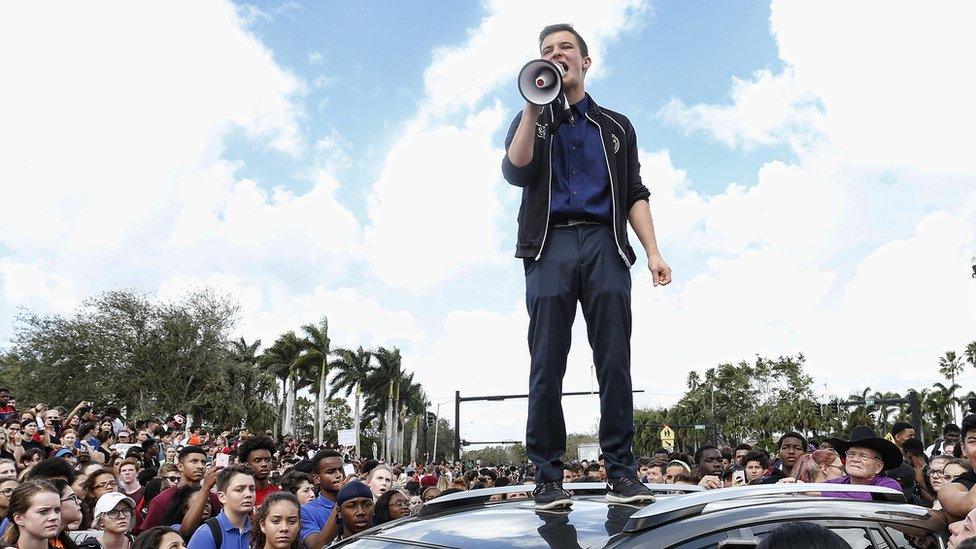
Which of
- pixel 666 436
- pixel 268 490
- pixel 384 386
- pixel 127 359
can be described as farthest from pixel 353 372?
pixel 268 490

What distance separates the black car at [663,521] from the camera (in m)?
2.45

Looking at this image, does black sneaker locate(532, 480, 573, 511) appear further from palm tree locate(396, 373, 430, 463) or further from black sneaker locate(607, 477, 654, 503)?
palm tree locate(396, 373, 430, 463)

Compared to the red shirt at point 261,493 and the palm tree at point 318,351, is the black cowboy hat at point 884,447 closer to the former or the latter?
the red shirt at point 261,493

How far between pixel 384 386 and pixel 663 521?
6489 centimetres

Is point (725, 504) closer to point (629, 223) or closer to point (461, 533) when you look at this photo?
point (461, 533)

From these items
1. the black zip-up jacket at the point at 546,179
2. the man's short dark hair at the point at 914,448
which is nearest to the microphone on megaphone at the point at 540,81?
the black zip-up jacket at the point at 546,179

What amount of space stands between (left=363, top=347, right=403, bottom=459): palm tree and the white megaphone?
6210 centimetres

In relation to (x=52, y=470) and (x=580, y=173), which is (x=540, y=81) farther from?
(x=52, y=470)

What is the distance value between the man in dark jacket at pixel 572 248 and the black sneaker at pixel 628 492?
0.07m

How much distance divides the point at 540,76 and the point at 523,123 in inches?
10.4

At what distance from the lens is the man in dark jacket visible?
141 inches

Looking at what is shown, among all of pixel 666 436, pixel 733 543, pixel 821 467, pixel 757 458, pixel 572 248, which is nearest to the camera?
pixel 733 543

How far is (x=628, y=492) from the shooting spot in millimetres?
3207

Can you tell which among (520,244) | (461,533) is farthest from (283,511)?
(461,533)
